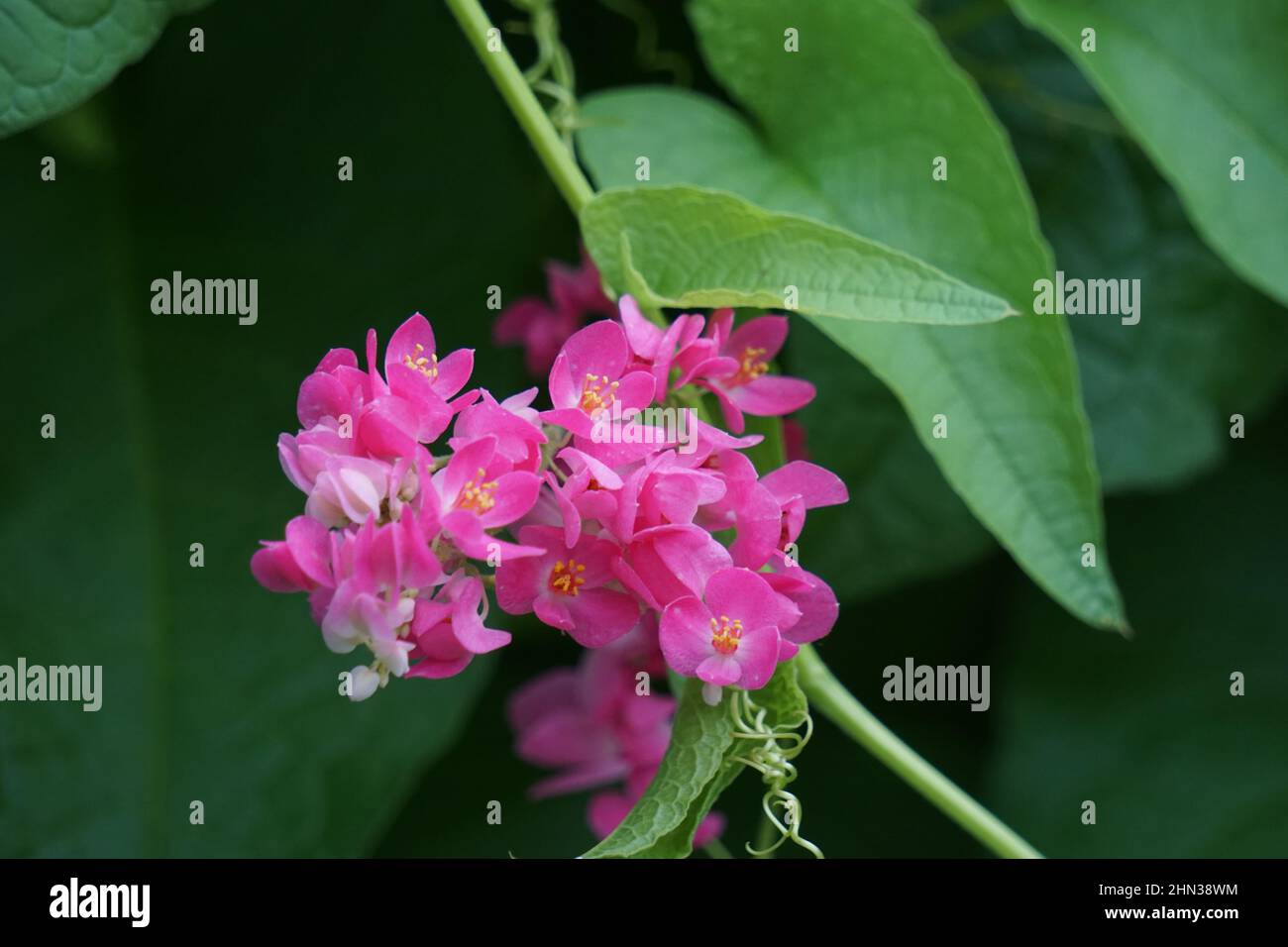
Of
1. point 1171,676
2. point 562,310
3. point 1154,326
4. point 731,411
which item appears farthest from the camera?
point 1171,676

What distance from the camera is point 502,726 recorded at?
43.5 inches

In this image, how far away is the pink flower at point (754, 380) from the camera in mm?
606

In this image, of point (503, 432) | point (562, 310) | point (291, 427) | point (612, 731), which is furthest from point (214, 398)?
point (503, 432)

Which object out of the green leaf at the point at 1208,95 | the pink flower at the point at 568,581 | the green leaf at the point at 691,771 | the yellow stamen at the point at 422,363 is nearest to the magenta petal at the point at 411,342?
the yellow stamen at the point at 422,363

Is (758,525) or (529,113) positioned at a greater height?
(529,113)

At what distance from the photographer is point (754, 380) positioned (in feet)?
2.09

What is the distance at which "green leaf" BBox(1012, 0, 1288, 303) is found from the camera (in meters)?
0.85

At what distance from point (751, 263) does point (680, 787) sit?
25cm

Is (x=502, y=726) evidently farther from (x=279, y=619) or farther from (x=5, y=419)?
(x=5, y=419)

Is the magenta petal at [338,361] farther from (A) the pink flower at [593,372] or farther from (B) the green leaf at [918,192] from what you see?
(B) the green leaf at [918,192]

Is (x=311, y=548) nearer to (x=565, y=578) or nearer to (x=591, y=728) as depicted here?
(x=565, y=578)

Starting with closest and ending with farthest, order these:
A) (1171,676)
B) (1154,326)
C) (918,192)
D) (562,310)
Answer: (918,192), (562,310), (1154,326), (1171,676)

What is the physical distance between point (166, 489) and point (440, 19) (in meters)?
0.41

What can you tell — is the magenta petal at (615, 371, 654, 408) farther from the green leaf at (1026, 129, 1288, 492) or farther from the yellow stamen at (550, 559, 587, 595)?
the green leaf at (1026, 129, 1288, 492)
